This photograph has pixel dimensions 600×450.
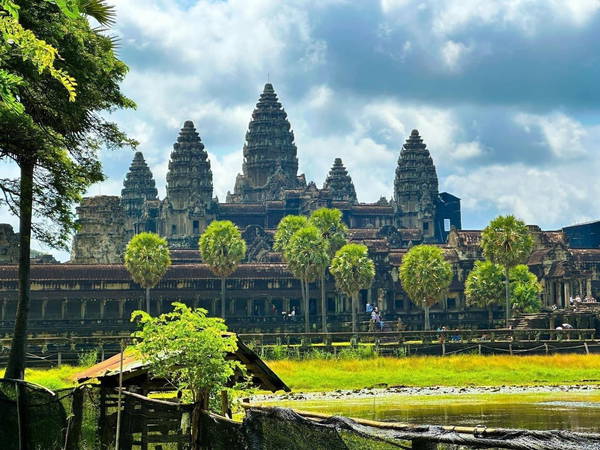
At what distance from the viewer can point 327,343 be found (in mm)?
57500

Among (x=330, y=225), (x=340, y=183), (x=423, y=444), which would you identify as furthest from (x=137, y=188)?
(x=423, y=444)

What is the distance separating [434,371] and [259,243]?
7034cm

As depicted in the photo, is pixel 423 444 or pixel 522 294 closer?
pixel 423 444

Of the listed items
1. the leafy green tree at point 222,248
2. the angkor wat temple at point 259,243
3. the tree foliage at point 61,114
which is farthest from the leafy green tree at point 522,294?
the tree foliage at point 61,114

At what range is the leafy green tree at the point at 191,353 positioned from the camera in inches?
666

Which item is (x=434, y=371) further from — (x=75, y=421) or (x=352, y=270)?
(x=75, y=421)

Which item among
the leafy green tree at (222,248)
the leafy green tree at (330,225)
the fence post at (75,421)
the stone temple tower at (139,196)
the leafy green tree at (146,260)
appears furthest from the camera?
the stone temple tower at (139,196)

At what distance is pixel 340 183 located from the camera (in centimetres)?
17000

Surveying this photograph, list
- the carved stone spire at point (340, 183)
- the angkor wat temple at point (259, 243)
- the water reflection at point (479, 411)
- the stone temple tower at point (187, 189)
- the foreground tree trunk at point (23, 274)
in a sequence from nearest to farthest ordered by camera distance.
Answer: the foreground tree trunk at point (23, 274) < the water reflection at point (479, 411) < the angkor wat temple at point (259, 243) < the stone temple tower at point (187, 189) < the carved stone spire at point (340, 183)

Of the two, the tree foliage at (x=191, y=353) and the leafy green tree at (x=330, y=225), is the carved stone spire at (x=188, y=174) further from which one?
the tree foliage at (x=191, y=353)

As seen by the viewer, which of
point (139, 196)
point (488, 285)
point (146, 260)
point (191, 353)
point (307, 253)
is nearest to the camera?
point (191, 353)

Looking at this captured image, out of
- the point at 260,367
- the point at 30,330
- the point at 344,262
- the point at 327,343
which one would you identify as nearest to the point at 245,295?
A: the point at 344,262

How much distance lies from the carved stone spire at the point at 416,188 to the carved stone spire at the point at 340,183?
9904 millimetres

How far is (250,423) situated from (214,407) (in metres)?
6.14
